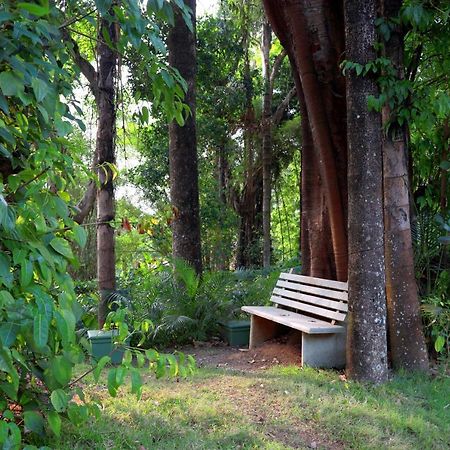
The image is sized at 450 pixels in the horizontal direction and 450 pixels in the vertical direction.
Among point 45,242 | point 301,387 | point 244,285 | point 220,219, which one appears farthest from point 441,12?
point 220,219

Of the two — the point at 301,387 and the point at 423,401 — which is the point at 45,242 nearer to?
the point at 301,387

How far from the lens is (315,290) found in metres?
6.28

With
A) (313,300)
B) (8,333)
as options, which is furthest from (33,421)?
(313,300)

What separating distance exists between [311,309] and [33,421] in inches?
157

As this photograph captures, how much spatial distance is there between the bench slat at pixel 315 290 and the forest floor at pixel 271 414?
84 cm

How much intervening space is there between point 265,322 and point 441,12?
4.09 metres

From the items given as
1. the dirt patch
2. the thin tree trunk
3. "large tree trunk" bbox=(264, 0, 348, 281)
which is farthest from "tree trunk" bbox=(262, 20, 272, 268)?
the thin tree trunk

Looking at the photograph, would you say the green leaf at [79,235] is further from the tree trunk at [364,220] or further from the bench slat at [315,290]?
the bench slat at [315,290]

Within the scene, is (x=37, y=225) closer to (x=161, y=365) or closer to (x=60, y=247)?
(x=60, y=247)

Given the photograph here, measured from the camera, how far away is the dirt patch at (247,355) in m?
6.06

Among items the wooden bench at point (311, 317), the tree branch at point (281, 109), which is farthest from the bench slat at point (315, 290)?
the tree branch at point (281, 109)

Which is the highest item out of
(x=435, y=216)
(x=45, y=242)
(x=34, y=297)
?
(x=435, y=216)

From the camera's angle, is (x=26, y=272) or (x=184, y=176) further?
(x=184, y=176)

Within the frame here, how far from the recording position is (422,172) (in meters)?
6.39
